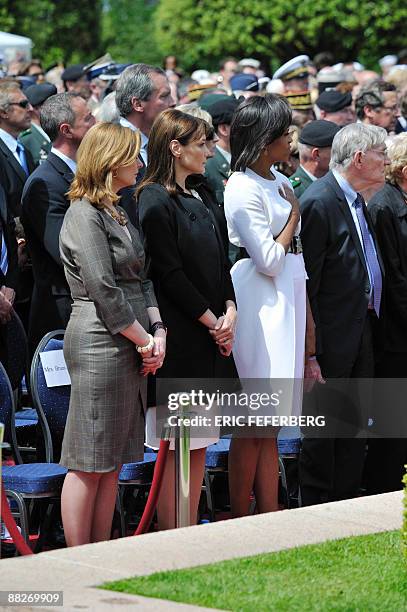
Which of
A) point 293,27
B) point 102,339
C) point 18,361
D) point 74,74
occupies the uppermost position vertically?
point 293,27

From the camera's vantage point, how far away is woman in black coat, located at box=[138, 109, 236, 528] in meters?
6.76

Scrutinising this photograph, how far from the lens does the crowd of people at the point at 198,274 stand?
6352 mm

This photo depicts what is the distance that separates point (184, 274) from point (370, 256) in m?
1.65

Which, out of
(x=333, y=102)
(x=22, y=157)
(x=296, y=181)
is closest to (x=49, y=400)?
(x=296, y=181)

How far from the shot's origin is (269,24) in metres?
38.5

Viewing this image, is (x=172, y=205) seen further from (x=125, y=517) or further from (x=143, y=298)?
(x=125, y=517)

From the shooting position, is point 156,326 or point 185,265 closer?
point 156,326

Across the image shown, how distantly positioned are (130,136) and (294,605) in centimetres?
256

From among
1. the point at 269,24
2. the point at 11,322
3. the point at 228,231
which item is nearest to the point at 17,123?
the point at 11,322

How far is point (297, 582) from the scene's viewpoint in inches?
211

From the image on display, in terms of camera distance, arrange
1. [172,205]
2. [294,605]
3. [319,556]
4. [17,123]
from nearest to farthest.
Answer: [294,605]
[319,556]
[172,205]
[17,123]

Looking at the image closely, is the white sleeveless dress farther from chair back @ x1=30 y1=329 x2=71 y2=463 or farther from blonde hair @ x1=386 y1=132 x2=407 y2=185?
blonde hair @ x1=386 y1=132 x2=407 y2=185

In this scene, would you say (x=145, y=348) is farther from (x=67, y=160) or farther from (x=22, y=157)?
(x=22, y=157)

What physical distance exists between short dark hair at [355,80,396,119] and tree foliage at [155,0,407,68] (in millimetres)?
25019
